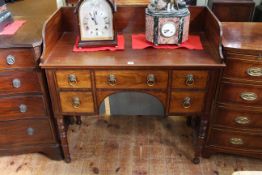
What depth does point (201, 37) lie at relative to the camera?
5.15ft

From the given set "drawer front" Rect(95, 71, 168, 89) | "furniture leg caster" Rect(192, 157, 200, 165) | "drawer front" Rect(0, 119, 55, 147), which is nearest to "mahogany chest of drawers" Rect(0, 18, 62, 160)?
"drawer front" Rect(0, 119, 55, 147)

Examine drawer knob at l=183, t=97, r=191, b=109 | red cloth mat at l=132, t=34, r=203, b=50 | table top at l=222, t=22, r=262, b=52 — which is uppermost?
table top at l=222, t=22, r=262, b=52

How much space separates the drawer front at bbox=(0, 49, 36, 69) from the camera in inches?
53.2

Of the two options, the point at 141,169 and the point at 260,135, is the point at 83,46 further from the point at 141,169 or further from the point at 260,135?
the point at 260,135

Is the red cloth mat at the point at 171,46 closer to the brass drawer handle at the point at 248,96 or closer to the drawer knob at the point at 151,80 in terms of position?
the drawer knob at the point at 151,80

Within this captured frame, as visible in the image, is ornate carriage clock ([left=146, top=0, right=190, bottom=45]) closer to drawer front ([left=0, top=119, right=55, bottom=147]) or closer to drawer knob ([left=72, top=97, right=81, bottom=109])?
drawer knob ([left=72, top=97, right=81, bottom=109])

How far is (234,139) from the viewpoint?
163 cm

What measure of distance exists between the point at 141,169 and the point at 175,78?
2.27ft

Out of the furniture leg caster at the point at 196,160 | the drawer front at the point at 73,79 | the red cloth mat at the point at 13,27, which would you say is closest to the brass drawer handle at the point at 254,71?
the furniture leg caster at the point at 196,160

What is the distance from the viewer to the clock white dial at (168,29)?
1.39 m

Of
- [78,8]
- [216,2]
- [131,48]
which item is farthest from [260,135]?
[78,8]

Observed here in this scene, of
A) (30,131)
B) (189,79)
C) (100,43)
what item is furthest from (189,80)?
(30,131)

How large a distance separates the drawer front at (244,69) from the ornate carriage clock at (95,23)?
0.62 m

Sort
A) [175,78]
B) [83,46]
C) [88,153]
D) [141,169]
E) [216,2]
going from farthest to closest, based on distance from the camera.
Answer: [216,2] → [88,153] → [141,169] → [83,46] → [175,78]
